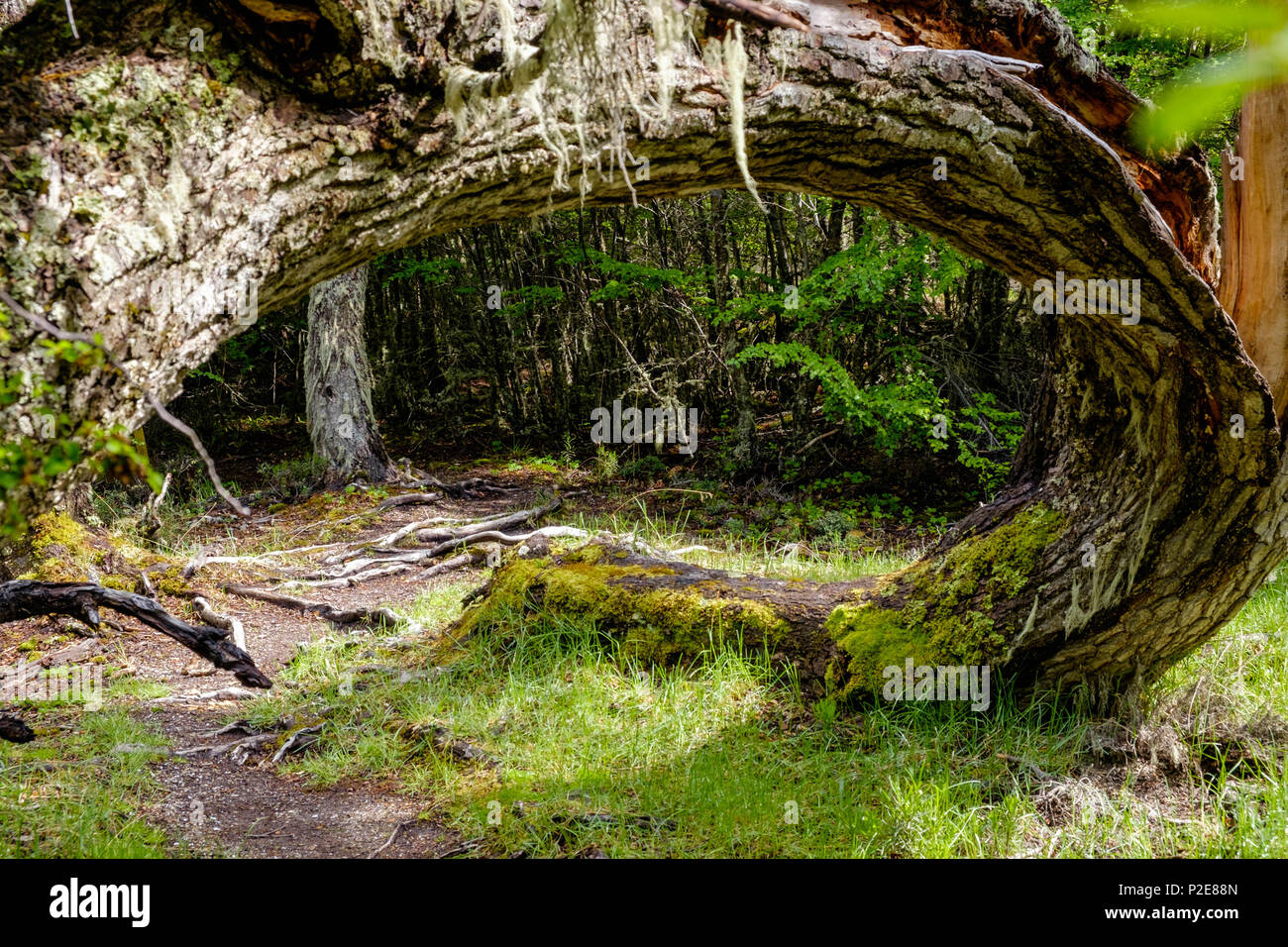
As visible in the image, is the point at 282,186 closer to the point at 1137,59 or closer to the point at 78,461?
the point at 78,461

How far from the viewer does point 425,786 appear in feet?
11.0

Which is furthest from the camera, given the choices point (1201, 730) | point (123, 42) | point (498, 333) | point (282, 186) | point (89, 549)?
point (498, 333)

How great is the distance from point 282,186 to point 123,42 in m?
0.40

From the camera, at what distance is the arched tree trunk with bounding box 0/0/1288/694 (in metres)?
1.77

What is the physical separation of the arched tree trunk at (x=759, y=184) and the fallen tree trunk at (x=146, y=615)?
9.90 feet

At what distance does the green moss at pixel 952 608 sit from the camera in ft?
11.3

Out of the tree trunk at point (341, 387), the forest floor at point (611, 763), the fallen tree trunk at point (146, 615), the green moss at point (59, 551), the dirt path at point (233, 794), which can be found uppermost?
the tree trunk at point (341, 387)

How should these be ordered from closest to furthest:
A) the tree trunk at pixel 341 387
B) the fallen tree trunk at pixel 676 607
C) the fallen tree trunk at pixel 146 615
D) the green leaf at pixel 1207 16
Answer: the green leaf at pixel 1207 16
the fallen tree trunk at pixel 676 607
the fallen tree trunk at pixel 146 615
the tree trunk at pixel 341 387

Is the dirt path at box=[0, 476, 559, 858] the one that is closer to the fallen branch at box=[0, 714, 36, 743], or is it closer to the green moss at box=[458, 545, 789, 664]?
the fallen branch at box=[0, 714, 36, 743]

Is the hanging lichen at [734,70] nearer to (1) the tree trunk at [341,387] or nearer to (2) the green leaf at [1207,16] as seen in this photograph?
(2) the green leaf at [1207,16]

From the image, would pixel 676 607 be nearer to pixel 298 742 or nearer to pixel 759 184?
pixel 298 742

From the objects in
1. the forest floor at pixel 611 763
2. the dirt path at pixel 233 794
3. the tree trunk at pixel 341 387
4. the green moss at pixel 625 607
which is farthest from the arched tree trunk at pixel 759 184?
the tree trunk at pixel 341 387

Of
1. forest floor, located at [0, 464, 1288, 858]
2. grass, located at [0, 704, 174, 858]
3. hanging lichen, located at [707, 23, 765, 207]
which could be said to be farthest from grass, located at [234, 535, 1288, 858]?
hanging lichen, located at [707, 23, 765, 207]
